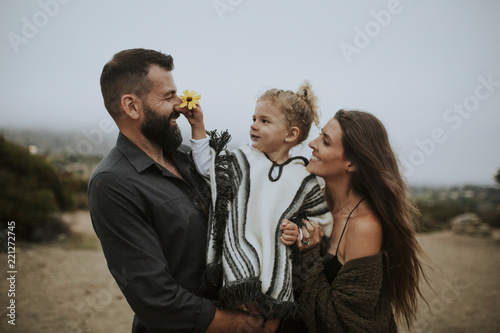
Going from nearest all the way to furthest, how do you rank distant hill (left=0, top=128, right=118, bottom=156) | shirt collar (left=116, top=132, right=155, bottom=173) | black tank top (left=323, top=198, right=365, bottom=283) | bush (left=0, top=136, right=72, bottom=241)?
shirt collar (left=116, top=132, right=155, bottom=173) → black tank top (left=323, top=198, right=365, bottom=283) → bush (left=0, top=136, right=72, bottom=241) → distant hill (left=0, top=128, right=118, bottom=156)

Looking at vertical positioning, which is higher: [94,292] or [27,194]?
[27,194]

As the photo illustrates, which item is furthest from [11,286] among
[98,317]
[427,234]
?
[427,234]

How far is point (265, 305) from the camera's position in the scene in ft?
6.41

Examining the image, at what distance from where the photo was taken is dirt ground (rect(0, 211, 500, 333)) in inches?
244

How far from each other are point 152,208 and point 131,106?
2.33ft

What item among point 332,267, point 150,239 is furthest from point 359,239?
point 150,239

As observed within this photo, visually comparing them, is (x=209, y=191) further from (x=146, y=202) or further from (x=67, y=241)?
(x=67, y=241)

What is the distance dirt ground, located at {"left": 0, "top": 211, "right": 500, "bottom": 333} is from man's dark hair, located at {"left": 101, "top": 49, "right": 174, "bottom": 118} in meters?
5.21

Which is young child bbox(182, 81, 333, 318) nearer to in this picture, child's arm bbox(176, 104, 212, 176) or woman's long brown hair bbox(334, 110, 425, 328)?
child's arm bbox(176, 104, 212, 176)

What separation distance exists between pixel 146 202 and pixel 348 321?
4.61 feet

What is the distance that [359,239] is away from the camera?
232cm

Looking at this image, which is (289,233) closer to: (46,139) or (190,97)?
(190,97)

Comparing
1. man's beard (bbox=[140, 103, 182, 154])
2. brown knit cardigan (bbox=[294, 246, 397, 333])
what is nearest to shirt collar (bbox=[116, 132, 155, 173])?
man's beard (bbox=[140, 103, 182, 154])

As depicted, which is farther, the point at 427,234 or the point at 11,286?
the point at 427,234
